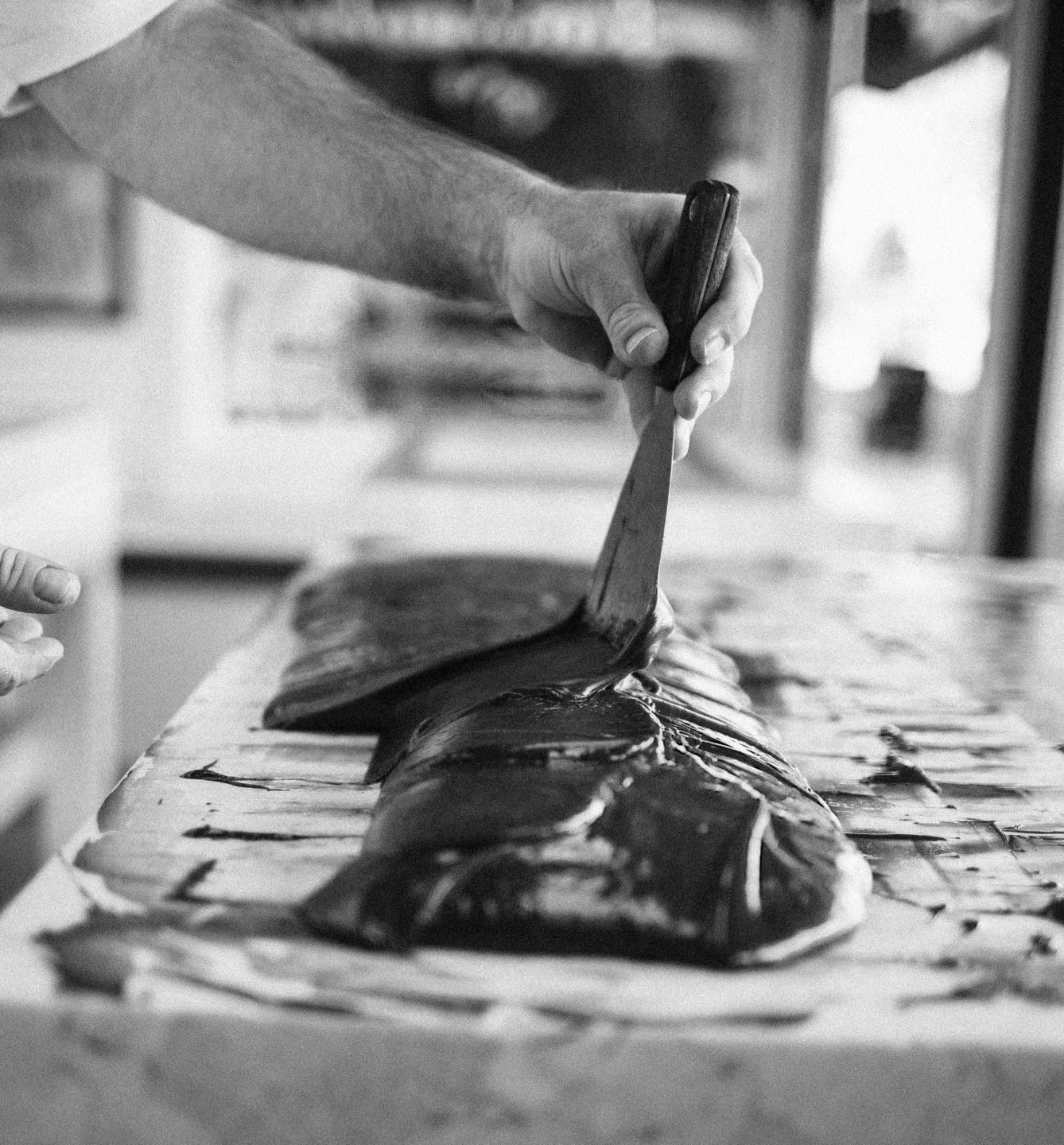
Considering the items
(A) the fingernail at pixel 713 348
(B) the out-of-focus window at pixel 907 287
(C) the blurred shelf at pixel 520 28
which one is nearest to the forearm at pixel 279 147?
(A) the fingernail at pixel 713 348

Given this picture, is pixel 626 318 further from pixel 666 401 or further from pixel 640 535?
pixel 640 535

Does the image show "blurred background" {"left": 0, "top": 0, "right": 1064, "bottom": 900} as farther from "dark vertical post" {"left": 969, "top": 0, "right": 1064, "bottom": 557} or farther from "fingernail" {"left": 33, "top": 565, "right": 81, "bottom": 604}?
"fingernail" {"left": 33, "top": 565, "right": 81, "bottom": 604}

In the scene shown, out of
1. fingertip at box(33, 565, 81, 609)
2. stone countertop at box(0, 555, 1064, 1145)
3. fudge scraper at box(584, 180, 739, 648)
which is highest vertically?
fudge scraper at box(584, 180, 739, 648)

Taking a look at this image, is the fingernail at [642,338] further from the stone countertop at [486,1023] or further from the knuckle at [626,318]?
the stone countertop at [486,1023]

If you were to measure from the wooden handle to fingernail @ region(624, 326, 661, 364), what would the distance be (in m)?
0.03

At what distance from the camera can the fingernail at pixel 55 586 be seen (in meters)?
0.90

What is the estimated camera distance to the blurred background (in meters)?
2.69

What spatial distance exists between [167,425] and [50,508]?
1366 millimetres

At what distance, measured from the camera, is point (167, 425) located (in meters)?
3.22

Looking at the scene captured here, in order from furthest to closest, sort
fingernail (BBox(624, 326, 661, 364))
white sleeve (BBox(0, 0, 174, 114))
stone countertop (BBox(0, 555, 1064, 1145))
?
white sleeve (BBox(0, 0, 174, 114)) < fingernail (BBox(624, 326, 661, 364)) < stone countertop (BBox(0, 555, 1064, 1145))

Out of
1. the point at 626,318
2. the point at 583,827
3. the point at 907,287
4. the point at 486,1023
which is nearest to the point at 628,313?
the point at 626,318

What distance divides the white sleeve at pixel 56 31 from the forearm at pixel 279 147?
37 millimetres

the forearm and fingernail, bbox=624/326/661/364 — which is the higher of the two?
the forearm

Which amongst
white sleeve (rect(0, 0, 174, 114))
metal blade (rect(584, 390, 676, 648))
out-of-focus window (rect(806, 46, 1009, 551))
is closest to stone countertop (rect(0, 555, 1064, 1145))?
metal blade (rect(584, 390, 676, 648))
